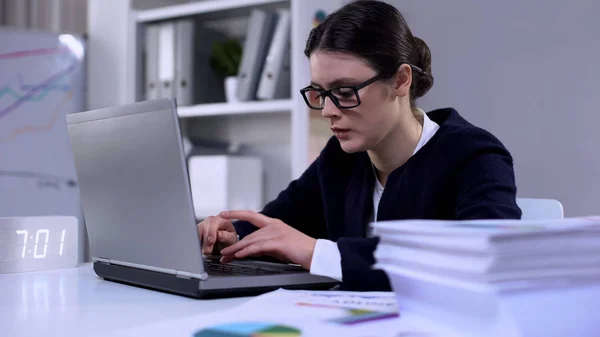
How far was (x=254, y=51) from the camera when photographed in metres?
2.46

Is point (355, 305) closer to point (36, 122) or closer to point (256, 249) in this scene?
point (256, 249)

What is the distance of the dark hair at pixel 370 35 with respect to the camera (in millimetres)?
1312

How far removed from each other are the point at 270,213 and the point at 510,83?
0.95 metres

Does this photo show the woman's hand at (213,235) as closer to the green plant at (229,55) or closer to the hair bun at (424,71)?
the hair bun at (424,71)

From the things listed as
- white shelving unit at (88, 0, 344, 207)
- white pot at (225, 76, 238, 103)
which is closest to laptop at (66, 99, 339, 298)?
white shelving unit at (88, 0, 344, 207)

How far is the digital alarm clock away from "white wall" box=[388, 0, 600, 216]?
1335 mm

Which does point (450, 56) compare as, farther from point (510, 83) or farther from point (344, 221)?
point (344, 221)

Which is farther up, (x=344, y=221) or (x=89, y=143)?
(x=89, y=143)

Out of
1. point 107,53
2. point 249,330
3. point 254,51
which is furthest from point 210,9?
point 249,330

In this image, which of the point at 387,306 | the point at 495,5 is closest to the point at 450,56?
the point at 495,5

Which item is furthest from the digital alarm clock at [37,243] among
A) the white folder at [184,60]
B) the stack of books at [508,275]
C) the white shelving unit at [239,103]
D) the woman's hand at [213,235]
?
the white folder at [184,60]

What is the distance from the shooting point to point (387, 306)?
2.46 ft

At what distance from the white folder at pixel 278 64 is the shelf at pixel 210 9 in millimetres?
127

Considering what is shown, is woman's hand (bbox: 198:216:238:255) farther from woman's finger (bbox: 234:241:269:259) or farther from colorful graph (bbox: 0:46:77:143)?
colorful graph (bbox: 0:46:77:143)
